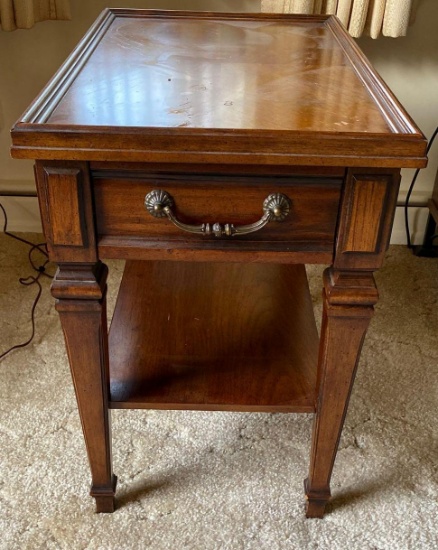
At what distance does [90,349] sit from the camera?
856mm

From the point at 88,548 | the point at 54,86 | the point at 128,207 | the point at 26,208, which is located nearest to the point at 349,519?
the point at 88,548

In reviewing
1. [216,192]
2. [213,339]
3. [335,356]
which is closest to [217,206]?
[216,192]

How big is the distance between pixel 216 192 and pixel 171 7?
86 centimetres

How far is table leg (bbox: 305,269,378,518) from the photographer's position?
2.62ft

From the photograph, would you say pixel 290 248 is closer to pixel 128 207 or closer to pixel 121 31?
pixel 128 207

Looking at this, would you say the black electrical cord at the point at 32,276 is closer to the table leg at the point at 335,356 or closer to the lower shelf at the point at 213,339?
the lower shelf at the point at 213,339

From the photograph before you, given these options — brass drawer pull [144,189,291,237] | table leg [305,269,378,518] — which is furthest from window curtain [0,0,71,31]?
table leg [305,269,378,518]

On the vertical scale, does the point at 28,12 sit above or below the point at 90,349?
above

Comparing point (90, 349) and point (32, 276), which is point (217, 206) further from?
point (32, 276)

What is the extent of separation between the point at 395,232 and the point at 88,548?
112 centimetres

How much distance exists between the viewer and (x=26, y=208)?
1698 mm

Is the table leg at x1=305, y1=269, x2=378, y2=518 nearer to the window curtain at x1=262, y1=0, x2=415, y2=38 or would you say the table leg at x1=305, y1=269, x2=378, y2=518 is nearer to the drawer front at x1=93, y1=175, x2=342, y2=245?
the drawer front at x1=93, y1=175, x2=342, y2=245

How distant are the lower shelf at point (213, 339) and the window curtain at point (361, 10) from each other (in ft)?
1.68

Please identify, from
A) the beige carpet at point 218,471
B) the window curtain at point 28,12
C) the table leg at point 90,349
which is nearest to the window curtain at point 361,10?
the window curtain at point 28,12
